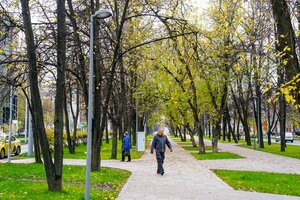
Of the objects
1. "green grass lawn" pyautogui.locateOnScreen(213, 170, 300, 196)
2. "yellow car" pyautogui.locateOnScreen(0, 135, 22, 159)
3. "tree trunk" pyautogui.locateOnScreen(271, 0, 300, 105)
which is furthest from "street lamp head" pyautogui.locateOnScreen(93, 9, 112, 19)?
"yellow car" pyautogui.locateOnScreen(0, 135, 22, 159)

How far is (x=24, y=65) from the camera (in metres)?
13.6

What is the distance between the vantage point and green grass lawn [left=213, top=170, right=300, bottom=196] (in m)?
11.1

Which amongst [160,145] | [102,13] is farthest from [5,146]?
[102,13]

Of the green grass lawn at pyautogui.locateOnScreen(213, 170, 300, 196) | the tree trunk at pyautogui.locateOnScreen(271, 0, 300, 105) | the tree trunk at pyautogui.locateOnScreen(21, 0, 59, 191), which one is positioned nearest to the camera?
the tree trunk at pyautogui.locateOnScreen(271, 0, 300, 105)

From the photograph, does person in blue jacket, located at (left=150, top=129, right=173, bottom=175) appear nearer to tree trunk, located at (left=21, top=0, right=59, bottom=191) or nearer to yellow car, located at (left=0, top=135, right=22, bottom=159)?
tree trunk, located at (left=21, top=0, right=59, bottom=191)

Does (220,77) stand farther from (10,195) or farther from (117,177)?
(10,195)

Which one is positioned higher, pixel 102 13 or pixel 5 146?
pixel 102 13

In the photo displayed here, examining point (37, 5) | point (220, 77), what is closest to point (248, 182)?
point (37, 5)

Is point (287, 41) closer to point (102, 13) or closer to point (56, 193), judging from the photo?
point (102, 13)

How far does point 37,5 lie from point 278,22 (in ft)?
33.8

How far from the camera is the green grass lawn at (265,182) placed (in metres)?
11.1

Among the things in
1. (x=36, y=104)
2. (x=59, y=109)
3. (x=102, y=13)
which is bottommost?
(x=59, y=109)

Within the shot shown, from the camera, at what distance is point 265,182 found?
41.2 feet

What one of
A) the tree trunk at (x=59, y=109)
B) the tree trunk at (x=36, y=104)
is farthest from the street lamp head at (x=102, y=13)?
the tree trunk at (x=36, y=104)
